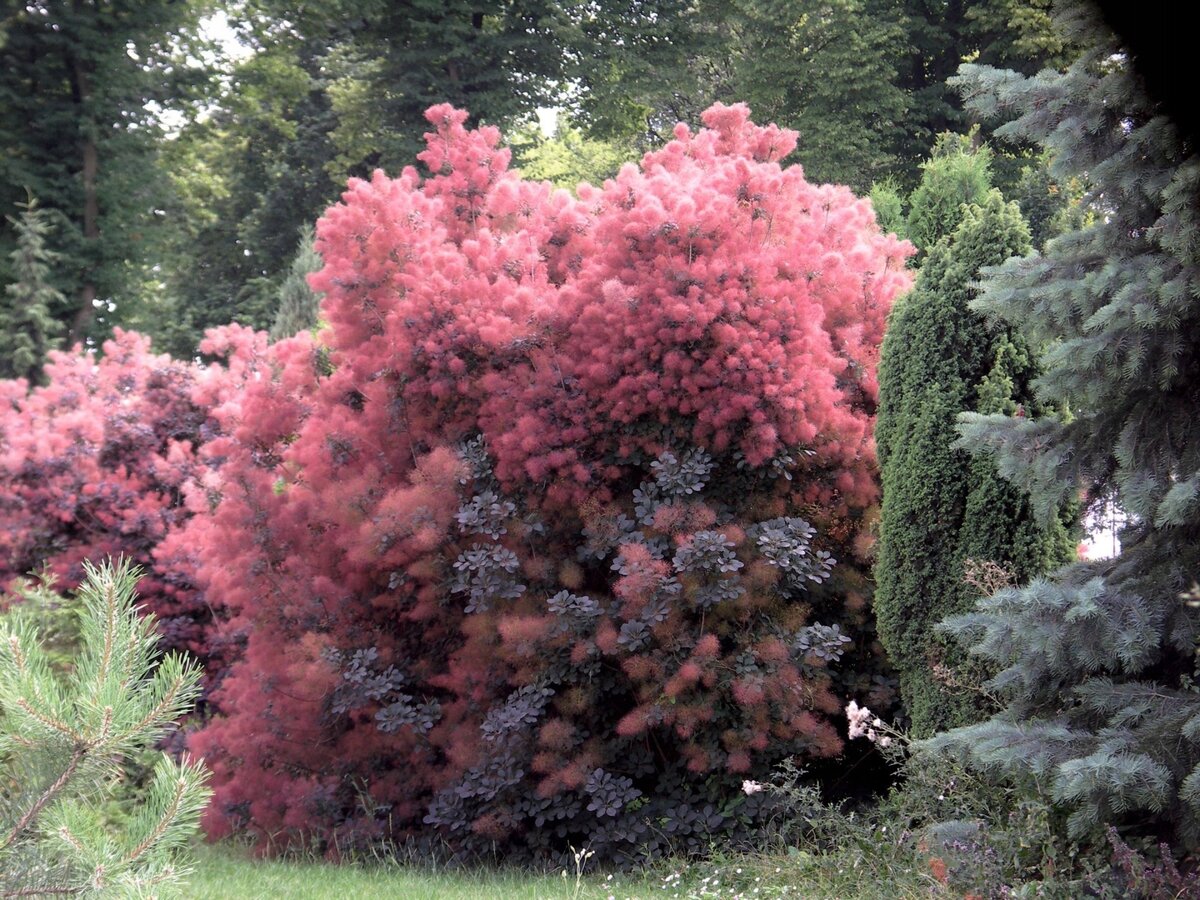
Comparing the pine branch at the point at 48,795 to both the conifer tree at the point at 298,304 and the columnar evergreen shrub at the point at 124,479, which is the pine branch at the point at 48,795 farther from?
the conifer tree at the point at 298,304

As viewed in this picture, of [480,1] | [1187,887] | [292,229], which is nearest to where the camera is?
[1187,887]

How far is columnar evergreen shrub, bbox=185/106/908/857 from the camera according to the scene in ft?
20.3

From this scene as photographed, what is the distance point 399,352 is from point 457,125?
2.25m

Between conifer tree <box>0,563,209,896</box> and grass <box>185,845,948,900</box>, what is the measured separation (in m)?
2.74

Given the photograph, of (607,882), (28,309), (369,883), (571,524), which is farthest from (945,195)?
(28,309)

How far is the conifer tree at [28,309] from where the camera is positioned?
70.0 ft

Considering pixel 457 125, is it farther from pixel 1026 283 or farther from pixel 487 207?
pixel 1026 283

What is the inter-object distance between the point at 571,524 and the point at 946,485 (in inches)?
87.2

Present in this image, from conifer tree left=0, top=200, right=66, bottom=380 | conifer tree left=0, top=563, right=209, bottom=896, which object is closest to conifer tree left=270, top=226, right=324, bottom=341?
conifer tree left=0, top=200, right=66, bottom=380

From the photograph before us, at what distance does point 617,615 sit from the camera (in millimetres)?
6316

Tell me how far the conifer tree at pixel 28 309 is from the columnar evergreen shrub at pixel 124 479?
35.3 feet

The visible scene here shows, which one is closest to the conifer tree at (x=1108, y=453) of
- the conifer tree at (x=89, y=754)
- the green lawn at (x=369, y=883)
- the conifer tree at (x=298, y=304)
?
the green lawn at (x=369, y=883)

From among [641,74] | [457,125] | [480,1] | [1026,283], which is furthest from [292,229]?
[1026,283]

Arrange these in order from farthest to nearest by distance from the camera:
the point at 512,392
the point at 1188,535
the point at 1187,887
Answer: the point at 512,392 → the point at 1188,535 → the point at 1187,887
